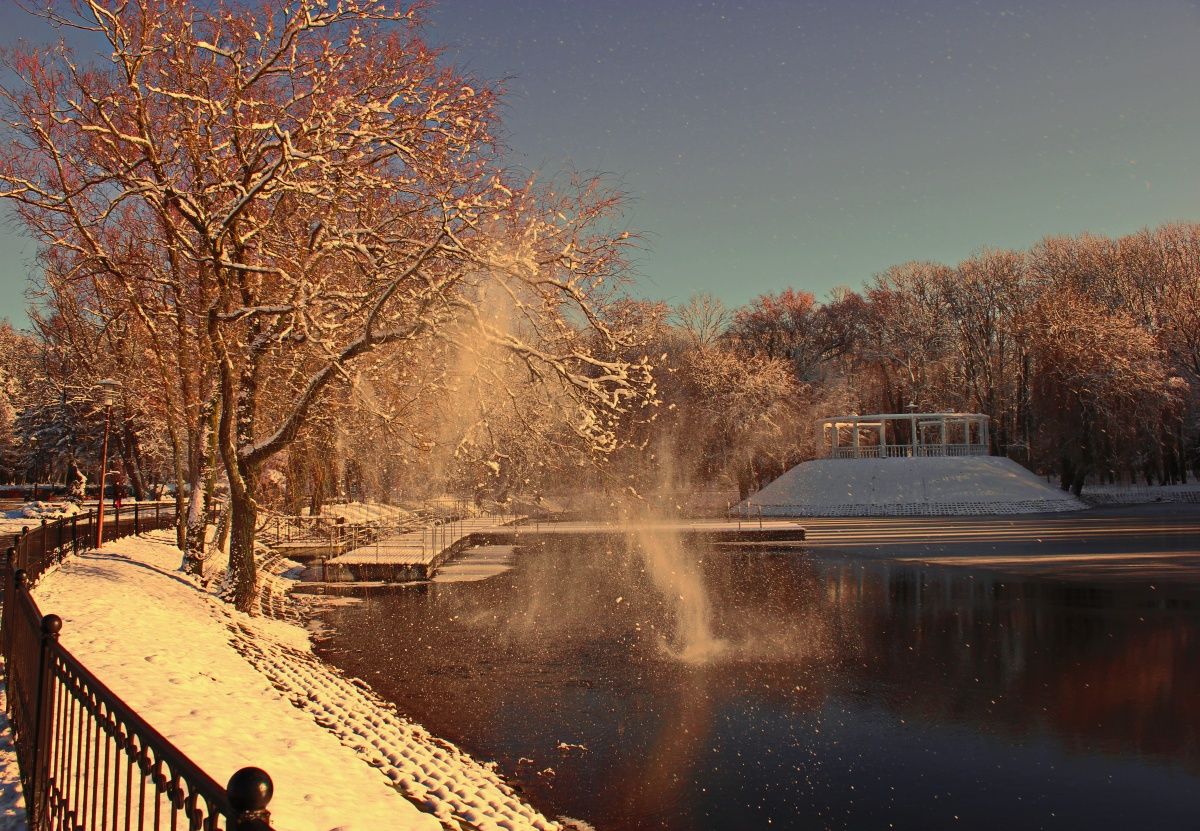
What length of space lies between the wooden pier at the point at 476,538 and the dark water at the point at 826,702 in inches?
159

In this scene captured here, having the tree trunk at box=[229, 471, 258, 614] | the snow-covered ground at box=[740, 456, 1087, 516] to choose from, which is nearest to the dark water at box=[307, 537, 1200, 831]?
the tree trunk at box=[229, 471, 258, 614]

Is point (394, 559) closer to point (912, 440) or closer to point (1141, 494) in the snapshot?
point (912, 440)

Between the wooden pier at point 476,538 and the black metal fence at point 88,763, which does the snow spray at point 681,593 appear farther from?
the black metal fence at point 88,763

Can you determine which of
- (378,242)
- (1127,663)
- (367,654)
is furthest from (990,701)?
(378,242)

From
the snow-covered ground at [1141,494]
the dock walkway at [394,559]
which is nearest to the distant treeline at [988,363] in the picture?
the snow-covered ground at [1141,494]

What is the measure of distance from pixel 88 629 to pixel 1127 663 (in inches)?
597

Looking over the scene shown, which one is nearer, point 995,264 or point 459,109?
point 459,109

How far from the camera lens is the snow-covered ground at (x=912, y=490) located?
160 ft

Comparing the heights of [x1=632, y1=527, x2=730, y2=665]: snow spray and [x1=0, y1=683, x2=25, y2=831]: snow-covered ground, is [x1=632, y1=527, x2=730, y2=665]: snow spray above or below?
below

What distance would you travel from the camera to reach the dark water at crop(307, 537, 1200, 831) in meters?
8.14

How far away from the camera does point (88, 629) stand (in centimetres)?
1075

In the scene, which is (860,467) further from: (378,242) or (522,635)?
(378,242)

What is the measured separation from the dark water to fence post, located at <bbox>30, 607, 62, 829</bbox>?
14.3 ft

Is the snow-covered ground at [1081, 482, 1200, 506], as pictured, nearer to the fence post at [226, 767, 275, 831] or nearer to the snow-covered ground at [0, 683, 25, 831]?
the snow-covered ground at [0, 683, 25, 831]
